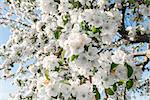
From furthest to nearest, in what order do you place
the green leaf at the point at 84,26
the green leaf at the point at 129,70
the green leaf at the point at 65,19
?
the green leaf at the point at 65,19
the green leaf at the point at 84,26
the green leaf at the point at 129,70

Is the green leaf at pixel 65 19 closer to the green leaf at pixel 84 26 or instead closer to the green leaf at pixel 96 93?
the green leaf at pixel 84 26

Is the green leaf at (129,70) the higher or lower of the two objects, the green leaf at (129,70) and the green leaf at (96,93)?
the higher

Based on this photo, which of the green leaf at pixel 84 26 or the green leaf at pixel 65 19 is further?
the green leaf at pixel 65 19

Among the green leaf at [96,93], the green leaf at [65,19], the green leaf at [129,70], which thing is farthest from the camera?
the green leaf at [65,19]

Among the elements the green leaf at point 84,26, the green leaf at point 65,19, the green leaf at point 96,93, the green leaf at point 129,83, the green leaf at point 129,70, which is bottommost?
the green leaf at point 96,93

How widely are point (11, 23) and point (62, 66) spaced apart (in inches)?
299

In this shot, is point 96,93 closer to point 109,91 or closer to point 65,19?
point 109,91

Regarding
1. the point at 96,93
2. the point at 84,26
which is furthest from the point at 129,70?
the point at 84,26

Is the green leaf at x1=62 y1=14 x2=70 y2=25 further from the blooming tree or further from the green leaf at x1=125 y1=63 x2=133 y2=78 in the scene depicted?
the green leaf at x1=125 y1=63 x2=133 y2=78

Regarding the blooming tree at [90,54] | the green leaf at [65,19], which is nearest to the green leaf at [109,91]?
the blooming tree at [90,54]

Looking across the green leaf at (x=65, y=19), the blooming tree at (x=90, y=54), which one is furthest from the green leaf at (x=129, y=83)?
the green leaf at (x=65, y=19)

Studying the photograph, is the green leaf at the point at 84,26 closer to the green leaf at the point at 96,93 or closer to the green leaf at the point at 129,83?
the green leaf at the point at 96,93

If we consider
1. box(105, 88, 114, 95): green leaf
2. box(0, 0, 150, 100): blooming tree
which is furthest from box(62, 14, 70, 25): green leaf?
box(105, 88, 114, 95): green leaf

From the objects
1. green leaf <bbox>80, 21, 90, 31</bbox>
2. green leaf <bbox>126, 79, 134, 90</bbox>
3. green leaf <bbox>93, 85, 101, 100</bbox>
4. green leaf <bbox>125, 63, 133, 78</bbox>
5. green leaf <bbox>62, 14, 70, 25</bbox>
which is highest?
green leaf <bbox>62, 14, 70, 25</bbox>
